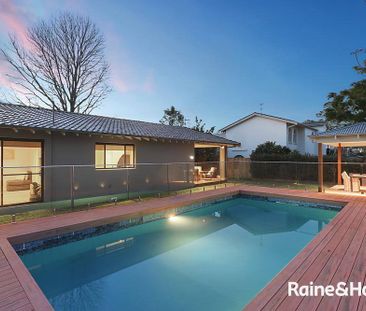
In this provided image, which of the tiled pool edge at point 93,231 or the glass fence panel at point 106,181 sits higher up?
the glass fence panel at point 106,181

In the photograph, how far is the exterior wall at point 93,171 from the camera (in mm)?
8484

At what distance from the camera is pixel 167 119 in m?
33.0

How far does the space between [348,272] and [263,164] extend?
13.3m

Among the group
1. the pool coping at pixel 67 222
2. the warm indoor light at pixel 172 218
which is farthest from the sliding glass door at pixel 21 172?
the warm indoor light at pixel 172 218

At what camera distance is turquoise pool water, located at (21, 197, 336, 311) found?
403 cm

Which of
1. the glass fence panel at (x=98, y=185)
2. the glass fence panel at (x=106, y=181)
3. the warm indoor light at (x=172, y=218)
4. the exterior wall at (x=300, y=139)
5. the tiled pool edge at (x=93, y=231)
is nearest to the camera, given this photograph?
the tiled pool edge at (x=93, y=231)

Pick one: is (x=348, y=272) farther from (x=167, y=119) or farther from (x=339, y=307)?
(x=167, y=119)

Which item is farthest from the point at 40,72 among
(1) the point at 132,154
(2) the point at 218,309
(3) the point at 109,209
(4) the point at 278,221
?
(2) the point at 218,309

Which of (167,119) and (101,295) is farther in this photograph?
(167,119)

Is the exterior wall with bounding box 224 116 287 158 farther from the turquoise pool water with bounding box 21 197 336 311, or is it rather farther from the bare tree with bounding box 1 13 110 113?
the turquoise pool water with bounding box 21 197 336 311

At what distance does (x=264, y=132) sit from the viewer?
2145cm

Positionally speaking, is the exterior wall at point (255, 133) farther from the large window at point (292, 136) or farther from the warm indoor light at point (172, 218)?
the warm indoor light at point (172, 218)

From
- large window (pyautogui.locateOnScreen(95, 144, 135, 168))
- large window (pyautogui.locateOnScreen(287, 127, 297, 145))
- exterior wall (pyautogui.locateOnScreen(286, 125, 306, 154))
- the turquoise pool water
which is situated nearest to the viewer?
the turquoise pool water

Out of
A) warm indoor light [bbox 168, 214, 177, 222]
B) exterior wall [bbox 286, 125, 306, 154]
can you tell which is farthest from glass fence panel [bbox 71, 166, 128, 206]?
exterior wall [bbox 286, 125, 306, 154]
